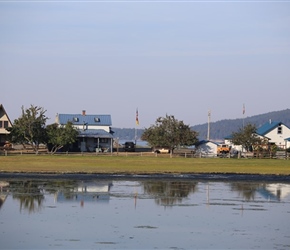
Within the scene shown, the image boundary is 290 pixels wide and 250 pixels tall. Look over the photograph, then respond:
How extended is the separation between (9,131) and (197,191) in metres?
52.2

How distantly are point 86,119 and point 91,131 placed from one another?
4.04m

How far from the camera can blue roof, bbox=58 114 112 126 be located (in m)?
105

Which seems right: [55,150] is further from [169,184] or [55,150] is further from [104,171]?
[169,184]

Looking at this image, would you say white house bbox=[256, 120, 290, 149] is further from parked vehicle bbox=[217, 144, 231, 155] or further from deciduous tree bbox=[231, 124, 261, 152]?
deciduous tree bbox=[231, 124, 261, 152]

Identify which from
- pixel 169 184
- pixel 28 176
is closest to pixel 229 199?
pixel 169 184

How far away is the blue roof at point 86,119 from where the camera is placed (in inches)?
4119

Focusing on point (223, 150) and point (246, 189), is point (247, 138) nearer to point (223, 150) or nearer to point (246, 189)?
point (223, 150)

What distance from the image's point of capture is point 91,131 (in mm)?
102375

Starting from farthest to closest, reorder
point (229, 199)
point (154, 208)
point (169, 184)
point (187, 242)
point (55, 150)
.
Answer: point (55, 150) → point (169, 184) → point (229, 199) → point (154, 208) → point (187, 242)

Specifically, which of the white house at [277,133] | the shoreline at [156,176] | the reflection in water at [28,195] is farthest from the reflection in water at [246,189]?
the white house at [277,133]

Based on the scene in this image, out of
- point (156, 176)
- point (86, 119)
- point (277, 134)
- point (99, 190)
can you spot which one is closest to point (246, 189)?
point (99, 190)

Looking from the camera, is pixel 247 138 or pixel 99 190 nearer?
pixel 99 190

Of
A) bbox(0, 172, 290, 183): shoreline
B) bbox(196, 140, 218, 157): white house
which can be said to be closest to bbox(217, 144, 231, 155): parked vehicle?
bbox(196, 140, 218, 157): white house

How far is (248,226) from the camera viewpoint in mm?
27203
